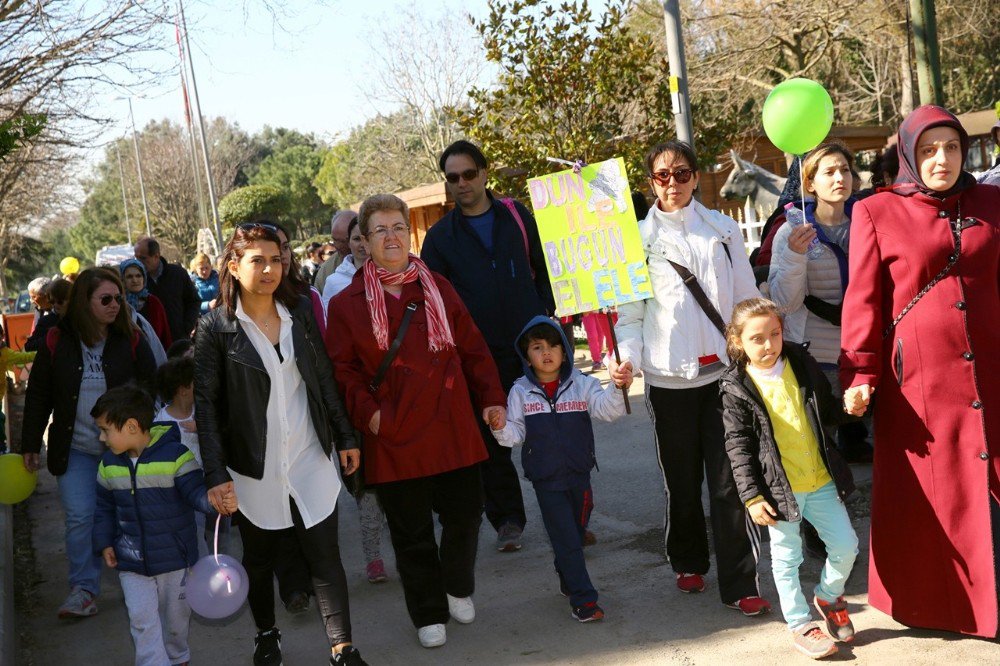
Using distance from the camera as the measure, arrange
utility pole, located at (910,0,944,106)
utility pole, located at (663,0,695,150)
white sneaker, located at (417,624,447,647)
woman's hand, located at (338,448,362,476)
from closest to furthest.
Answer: woman's hand, located at (338,448,362,476), white sneaker, located at (417,624,447,647), utility pole, located at (663,0,695,150), utility pole, located at (910,0,944,106)

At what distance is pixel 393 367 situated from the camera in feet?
15.4

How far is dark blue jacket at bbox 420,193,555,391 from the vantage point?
19.5 ft

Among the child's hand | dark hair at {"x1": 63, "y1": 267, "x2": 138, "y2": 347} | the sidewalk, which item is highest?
dark hair at {"x1": 63, "y1": 267, "x2": 138, "y2": 347}

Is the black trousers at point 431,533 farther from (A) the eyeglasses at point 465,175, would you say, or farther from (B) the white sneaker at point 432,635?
(A) the eyeglasses at point 465,175

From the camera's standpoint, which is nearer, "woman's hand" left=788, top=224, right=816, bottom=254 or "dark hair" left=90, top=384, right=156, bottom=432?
"dark hair" left=90, top=384, right=156, bottom=432

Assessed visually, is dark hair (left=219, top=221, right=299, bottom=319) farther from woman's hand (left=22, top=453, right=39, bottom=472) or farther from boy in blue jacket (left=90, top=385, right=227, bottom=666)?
woman's hand (left=22, top=453, right=39, bottom=472)

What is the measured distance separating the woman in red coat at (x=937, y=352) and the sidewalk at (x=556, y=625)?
0.31 m

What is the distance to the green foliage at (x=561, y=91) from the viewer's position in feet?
39.1

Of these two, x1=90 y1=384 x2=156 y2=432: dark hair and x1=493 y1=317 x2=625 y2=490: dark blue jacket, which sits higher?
x1=90 y1=384 x2=156 y2=432: dark hair

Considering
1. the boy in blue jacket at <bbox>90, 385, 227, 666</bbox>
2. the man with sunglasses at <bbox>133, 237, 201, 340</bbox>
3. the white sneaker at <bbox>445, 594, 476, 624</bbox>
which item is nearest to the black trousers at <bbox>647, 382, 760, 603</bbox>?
the white sneaker at <bbox>445, 594, 476, 624</bbox>

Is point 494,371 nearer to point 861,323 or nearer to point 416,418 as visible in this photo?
point 416,418

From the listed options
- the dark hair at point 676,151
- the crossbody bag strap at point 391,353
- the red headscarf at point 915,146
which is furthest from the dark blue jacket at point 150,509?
the red headscarf at point 915,146

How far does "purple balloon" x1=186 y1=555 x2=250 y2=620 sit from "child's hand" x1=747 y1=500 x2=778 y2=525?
215cm

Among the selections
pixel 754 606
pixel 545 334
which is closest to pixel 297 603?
pixel 545 334
